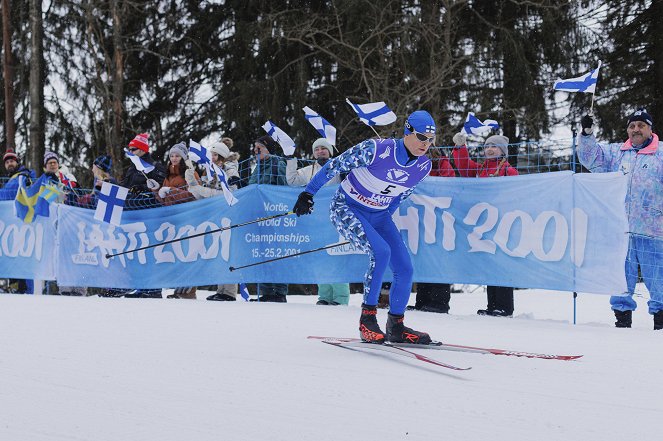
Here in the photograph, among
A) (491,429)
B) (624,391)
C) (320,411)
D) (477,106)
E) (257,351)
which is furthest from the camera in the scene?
(477,106)

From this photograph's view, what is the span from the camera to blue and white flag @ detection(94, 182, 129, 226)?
11.5m

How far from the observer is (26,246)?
12.9 m

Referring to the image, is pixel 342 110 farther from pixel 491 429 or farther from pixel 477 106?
pixel 491 429

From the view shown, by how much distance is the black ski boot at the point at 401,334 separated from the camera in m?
6.41

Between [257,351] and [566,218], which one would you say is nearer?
[257,351]

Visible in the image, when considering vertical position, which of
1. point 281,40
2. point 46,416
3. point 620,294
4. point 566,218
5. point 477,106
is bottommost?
point 46,416

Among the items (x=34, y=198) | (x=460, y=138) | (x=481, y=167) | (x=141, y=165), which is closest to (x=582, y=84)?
(x=481, y=167)

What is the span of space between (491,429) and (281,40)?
15.4 meters

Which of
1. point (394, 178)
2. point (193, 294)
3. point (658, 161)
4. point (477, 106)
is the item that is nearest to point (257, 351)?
point (394, 178)

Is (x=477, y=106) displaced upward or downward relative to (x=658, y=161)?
upward

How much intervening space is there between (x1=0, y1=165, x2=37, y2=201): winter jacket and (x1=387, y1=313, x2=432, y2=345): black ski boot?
818 centimetres

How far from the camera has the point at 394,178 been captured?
671 centimetres

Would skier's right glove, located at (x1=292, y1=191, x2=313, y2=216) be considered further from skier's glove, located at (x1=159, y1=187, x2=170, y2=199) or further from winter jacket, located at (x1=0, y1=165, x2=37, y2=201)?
winter jacket, located at (x1=0, y1=165, x2=37, y2=201)

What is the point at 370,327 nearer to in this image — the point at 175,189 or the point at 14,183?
the point at 175,189
